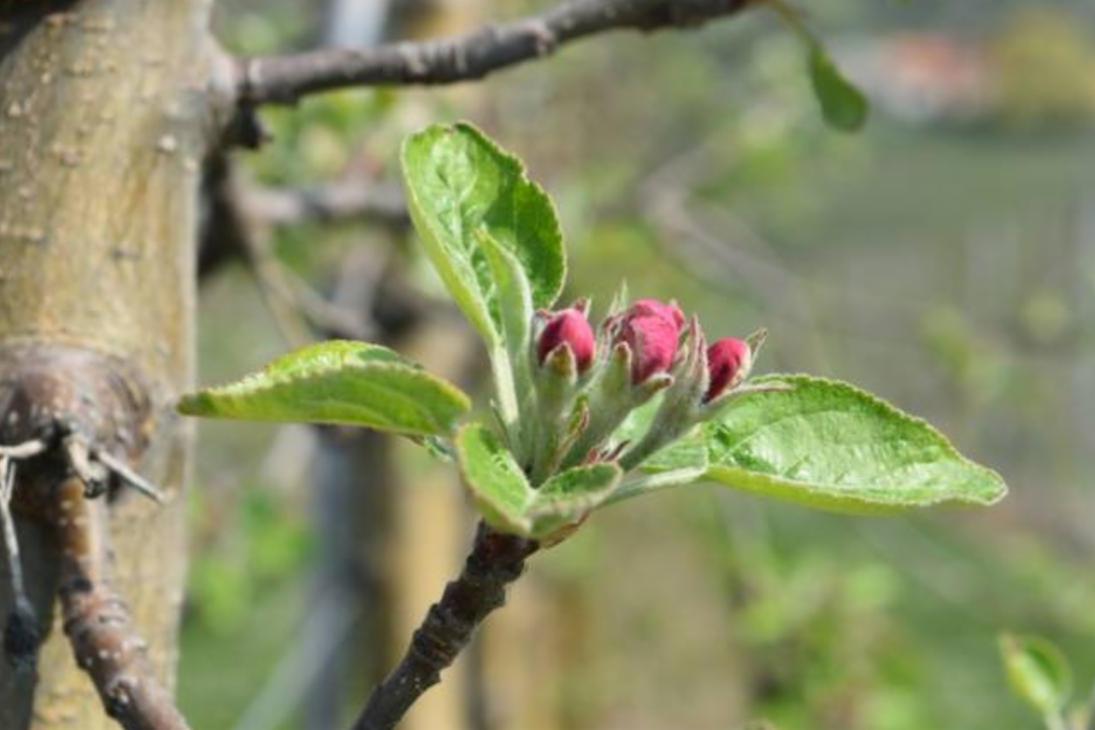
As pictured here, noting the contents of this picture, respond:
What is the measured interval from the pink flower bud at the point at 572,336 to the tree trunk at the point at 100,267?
0.23m

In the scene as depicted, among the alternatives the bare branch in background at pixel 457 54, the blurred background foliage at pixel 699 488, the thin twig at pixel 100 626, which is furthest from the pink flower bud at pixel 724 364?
the blurred background foliage at pixel 699 488

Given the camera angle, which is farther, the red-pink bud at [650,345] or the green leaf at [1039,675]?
the green leaf at [1039,675]

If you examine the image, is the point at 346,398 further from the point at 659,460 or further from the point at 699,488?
the point at 699,488

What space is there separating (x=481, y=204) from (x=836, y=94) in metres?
0.36

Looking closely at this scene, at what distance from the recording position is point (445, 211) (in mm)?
601

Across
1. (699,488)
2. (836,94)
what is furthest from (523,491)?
(699,488)

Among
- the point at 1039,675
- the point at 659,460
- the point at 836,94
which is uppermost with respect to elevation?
the point at 659,460

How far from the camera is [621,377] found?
51cm

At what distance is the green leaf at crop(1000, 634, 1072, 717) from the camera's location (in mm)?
855

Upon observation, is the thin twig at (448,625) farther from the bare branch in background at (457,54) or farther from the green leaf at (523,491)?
the bare branch in background at (457,54)

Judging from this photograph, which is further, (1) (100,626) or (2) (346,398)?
(1) (100,626)

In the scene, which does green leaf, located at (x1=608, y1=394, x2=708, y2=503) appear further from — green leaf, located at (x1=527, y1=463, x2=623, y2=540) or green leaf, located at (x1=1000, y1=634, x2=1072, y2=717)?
green leaf, located at (x1=1000, y1=634, x2=1072, y2=717)

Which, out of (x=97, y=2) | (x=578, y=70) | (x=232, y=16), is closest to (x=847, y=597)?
(x=232, y=16)

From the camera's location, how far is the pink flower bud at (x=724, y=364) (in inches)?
20.7
